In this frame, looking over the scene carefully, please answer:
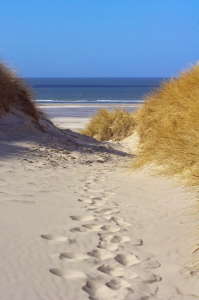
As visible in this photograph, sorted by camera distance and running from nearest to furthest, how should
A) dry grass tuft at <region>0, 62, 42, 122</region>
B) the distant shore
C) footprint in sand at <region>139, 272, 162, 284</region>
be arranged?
footprint in sand at <region>139, 272, 162, 284</region>
dry grass tuft at <region>0, 62, 42, 122</region>
the distant shore

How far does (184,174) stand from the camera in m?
4.46

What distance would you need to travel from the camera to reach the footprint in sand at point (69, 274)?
6.66 ft

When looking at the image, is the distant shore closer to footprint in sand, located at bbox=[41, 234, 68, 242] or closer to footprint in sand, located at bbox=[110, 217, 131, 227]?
footprint in sand, located at bbox=[110, 217, 131, 227]

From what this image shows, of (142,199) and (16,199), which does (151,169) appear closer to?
(142,199)

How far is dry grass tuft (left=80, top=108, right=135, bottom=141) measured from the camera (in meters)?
10.8

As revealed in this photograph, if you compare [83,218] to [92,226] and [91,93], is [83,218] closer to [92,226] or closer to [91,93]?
[92,226]

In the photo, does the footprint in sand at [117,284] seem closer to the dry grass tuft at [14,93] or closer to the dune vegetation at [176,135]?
the dune vegetation at [176,135]

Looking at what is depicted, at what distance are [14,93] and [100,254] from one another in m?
6.37

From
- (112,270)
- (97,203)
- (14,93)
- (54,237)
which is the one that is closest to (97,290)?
(112,270)

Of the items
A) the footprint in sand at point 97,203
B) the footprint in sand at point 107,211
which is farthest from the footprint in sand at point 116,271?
the footprint in sand at point 97,203

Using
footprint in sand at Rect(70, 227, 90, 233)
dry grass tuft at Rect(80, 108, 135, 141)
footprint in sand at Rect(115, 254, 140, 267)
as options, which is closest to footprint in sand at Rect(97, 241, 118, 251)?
footprint in sand at Rect(115, 254, 140, 267)

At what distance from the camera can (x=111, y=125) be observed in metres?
11.1

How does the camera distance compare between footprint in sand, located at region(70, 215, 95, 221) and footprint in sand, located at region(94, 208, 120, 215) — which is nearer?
footprint in sand, located at region(70, 215, 95, 221)

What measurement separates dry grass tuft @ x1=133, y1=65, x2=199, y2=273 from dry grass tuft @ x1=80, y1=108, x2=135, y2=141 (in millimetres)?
3344
